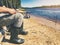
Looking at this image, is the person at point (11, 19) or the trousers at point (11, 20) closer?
the person at point (11, 19)

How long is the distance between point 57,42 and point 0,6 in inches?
92.7

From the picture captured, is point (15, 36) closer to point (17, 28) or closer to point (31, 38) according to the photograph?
point (17, 28)

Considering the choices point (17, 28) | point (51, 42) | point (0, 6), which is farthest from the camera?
point (51, 42)

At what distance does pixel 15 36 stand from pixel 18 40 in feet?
0.55

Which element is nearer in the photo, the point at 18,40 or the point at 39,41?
the point at 18,40

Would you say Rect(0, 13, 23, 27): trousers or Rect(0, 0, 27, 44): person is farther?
Rect(0, 13, 23, 27): trousers

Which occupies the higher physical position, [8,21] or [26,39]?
[8,21]

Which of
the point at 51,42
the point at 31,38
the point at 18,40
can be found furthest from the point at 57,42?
the point at 18,40

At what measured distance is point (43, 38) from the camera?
760 centimetres

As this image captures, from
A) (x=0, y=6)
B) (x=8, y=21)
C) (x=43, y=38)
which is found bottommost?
(x=43, y=38)

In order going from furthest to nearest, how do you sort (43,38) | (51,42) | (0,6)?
1. (43,38)
2. (51,42)
3. (0,6)

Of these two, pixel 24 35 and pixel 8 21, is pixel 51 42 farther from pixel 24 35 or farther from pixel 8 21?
pixel 8 21

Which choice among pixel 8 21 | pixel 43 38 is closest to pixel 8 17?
pixel 8 21

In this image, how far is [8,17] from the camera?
236 inches
